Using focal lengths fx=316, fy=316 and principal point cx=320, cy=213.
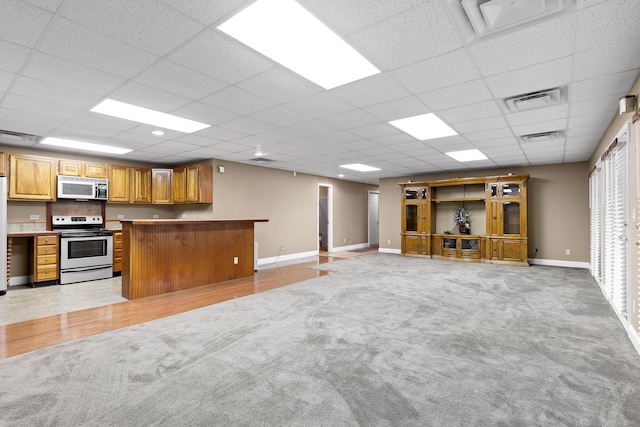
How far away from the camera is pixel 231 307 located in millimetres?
3971

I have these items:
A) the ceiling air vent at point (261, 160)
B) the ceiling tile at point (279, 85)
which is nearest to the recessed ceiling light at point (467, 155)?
the ceiling air vent at point (261, 160)

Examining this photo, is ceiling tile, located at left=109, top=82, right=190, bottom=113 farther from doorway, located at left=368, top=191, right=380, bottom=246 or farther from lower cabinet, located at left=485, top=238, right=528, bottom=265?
doorway, located at left=368, top=191, right=380, bottom=246

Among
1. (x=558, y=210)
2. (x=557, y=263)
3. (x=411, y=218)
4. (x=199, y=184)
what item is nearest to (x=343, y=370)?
(x=199, y=184)

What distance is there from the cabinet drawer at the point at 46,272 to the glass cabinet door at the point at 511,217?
903cm

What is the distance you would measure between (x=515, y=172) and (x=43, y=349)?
904 centimetres

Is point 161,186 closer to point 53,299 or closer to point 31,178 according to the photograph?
point 31,178

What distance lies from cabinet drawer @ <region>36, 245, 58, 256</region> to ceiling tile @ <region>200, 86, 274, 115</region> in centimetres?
407

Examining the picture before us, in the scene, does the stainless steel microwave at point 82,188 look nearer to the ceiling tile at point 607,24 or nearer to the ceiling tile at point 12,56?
the ceiling tile at point 12,56

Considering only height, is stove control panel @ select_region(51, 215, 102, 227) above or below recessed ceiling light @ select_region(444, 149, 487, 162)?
below

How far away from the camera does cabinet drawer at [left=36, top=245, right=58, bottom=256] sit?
5105 mm

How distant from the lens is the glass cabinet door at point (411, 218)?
876 cm

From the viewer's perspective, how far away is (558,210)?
7289 millimetres

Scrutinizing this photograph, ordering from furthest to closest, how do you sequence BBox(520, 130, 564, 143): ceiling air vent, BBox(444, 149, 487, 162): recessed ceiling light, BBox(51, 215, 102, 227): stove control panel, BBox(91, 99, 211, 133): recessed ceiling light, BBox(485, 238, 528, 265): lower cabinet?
BBox(485, 238, 528, 265): lower cabinet < BBox(444, 149, 487, 162): recessed ceiling light < BBox(51, 215, 102, 227): stove control panel < BBox(520, 130, 564, 143): ceiling air vent < BBox(91, 99, 211, 133): recessed ceiling light

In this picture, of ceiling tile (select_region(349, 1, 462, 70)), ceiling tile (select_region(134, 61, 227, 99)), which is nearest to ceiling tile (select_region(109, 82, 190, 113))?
ceiling tile (select_region(134, 61, 227, 99))
